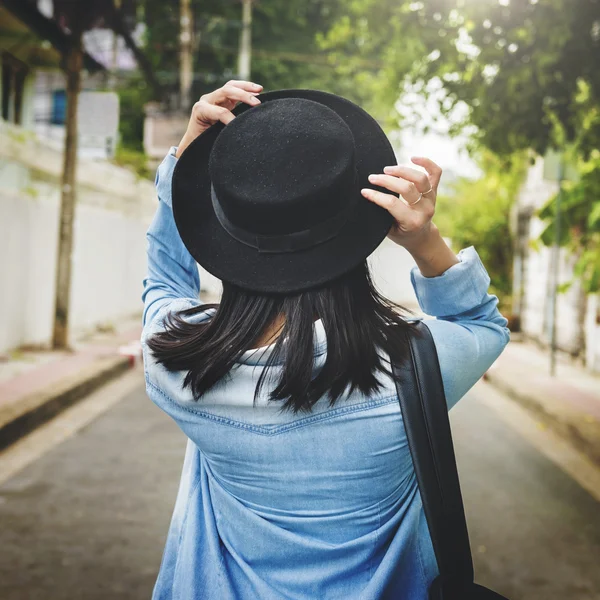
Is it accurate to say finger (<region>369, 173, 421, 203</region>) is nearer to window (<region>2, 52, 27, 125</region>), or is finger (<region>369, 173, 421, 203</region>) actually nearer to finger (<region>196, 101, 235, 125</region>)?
finger (<region>196, 101, 235, 125</region>)

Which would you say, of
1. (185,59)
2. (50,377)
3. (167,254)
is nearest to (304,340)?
(167,254)

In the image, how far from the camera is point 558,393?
8.84 m

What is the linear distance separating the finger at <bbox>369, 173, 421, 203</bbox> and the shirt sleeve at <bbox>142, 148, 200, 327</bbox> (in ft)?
1.42

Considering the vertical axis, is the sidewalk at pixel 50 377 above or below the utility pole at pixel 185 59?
below

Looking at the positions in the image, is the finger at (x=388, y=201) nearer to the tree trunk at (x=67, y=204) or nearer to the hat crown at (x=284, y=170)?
the hat crown at (x=284, y=170)

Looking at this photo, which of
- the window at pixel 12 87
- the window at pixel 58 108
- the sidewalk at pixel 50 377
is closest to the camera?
the sidewalk at pixel 50 377

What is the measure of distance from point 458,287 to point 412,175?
9.2 inches

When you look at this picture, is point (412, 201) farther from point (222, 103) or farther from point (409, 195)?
point (222, 103)

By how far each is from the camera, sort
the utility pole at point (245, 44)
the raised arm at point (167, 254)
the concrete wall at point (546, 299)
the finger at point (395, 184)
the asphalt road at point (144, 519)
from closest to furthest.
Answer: the finger at point (395, 184) → the raised arm at point (167, 254) → the asphalt road at point (144, 519) → the concrete wall at point (546, 299) → the utility pole at point (245, 44)

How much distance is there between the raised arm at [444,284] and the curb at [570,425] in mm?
5221

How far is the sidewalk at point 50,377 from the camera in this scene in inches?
266

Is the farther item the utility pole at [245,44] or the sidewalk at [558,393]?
the utility pole at [245,44]

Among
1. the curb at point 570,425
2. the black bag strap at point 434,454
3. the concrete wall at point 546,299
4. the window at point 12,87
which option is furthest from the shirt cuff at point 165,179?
the window at point 12,87

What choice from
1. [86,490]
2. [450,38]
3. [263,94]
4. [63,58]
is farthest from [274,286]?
[63,58]
